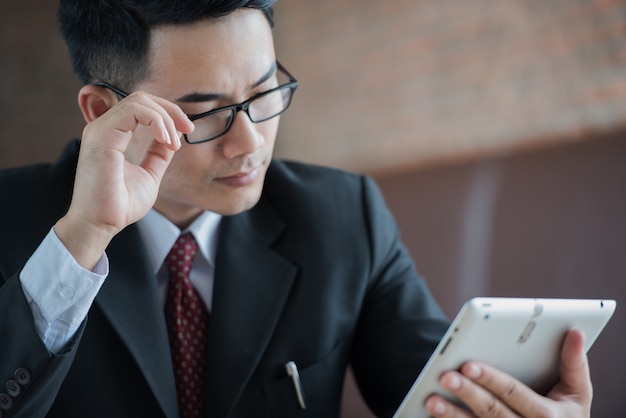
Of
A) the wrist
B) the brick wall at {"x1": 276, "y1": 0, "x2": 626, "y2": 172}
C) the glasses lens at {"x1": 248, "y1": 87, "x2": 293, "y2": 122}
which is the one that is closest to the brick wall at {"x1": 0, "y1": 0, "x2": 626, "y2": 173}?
the brick wall at {"x1": 276, "y1": 0, "x2": 626, "y2": 172}

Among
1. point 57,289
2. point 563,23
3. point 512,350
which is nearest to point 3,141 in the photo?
point 563,23

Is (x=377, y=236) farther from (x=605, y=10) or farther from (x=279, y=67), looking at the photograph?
(x=605, y=10)

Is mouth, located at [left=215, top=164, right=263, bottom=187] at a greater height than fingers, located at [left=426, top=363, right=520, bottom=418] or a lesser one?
greater

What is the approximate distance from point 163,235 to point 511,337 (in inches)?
26.9

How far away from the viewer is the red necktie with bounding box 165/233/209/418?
1457mm

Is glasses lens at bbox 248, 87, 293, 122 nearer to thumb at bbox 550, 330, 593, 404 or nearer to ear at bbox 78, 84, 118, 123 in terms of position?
ear at bbox 78, 84, 118, 123

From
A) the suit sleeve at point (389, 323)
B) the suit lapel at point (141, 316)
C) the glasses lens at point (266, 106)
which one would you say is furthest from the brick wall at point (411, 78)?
the suit lapel at point (141, 316)

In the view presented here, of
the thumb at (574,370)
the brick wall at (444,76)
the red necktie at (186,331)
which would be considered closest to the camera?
the thumb at (574,370)

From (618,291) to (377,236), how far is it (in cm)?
63

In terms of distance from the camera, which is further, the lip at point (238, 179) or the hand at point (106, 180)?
the lip at point (238, 179)

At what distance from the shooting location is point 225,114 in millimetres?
1376

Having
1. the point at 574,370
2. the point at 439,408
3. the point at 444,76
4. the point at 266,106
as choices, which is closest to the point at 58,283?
the point at 266,106

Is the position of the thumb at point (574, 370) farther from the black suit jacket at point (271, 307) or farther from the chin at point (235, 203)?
the chin at point (235, 203)

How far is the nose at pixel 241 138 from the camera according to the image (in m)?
1.37
